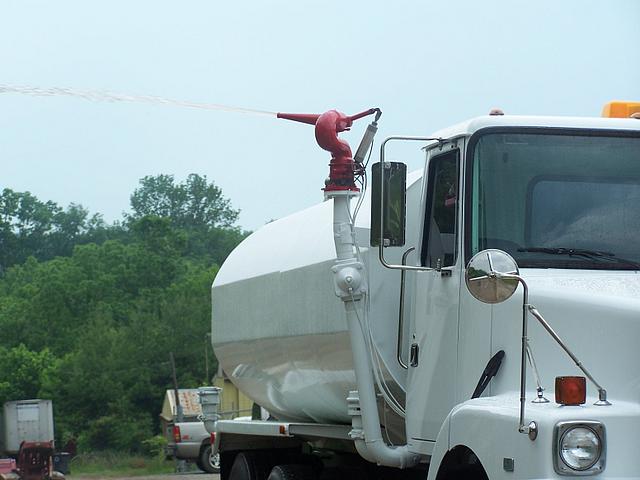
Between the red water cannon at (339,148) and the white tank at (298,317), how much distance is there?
367 mm

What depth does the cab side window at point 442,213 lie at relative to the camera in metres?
7.21

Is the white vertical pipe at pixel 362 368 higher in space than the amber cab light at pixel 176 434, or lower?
higher

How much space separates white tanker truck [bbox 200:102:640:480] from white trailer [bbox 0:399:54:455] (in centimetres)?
3166

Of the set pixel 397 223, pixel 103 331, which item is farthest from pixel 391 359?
pixel 103 331

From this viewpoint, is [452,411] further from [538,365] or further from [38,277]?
[38,277]

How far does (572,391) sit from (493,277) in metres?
0.63

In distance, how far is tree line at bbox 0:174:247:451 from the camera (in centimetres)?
6831

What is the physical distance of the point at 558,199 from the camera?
693 centimetres

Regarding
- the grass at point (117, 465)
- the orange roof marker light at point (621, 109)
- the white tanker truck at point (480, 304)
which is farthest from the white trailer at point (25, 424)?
the orange roof marker light at point (621, 109)

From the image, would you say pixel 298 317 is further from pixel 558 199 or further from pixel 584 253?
pixel 584 253

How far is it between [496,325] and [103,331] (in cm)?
6682

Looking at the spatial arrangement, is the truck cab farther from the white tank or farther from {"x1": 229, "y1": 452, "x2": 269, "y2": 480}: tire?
{"x1": 229, "y1": 452, "x2": 269, "y2": 480}: tire

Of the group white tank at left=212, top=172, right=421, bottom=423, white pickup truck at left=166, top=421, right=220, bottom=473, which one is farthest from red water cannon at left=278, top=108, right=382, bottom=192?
white pickup truck at left=166, top=421, right=220, bottom=473

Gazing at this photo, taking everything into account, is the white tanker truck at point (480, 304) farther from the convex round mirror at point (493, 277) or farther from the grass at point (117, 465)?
the grass at point (117, 465)
